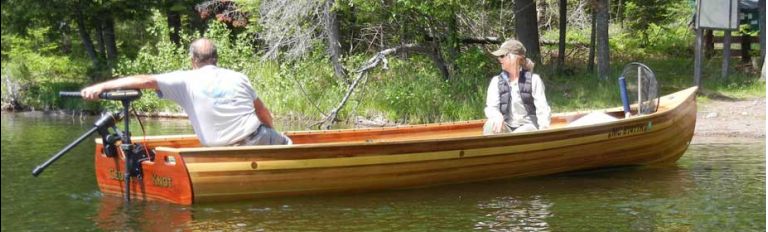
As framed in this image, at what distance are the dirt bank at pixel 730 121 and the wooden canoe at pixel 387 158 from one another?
106 inches

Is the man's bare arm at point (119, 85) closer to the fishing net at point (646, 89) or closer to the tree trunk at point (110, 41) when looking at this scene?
the fishing net at point (646, 89)

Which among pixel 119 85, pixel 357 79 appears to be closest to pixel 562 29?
pixel 357 79

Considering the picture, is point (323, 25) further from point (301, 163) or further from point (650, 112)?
point (301, 163)

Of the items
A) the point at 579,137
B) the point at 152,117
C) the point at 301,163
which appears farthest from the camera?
the point at 152,117

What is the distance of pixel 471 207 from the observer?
8.99 metres

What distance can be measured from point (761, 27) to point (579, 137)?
10513mm

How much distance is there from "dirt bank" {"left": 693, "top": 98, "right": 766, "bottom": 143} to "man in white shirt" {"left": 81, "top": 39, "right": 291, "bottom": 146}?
733 cm

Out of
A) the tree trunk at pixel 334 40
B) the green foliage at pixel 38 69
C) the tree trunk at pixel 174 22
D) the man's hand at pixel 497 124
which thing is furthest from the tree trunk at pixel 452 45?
the tree trunk at pixel 174 22

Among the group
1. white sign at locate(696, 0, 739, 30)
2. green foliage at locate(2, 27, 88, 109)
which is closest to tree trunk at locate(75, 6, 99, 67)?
green foliage at locate(2, 27, 88, 109)

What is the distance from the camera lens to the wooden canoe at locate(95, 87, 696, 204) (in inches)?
347

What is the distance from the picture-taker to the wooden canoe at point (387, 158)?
347 inches

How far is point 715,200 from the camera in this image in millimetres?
9062

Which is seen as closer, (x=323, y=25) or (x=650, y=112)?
(x=650, y=112)

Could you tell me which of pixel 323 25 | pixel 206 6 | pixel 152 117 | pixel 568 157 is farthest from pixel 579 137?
pixel 206 6
